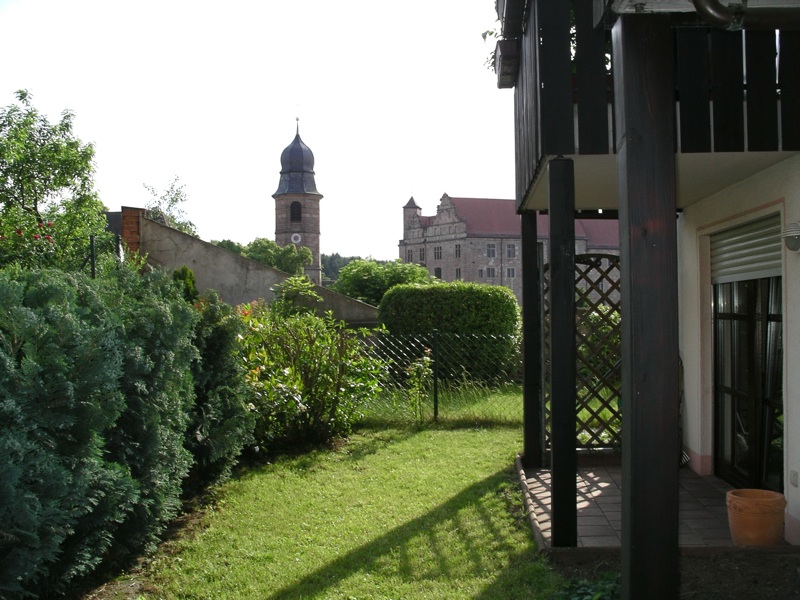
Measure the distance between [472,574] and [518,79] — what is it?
4.63 meters

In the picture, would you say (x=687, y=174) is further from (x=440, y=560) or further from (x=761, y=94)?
(x=440, y=560)

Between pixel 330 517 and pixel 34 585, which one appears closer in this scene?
pixel 34 585

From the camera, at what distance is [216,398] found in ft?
20.1

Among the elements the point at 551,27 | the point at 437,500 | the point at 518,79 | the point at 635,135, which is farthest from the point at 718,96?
the point at 437,500

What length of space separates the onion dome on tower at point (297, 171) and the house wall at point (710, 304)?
71.0 meters

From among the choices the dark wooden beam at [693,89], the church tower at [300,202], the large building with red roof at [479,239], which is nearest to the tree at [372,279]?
the dark wooden beam at [693,89]

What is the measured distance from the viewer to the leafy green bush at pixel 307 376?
819cm

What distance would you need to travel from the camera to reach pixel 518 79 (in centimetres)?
709

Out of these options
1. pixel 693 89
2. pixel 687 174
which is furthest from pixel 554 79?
pixel 687 174

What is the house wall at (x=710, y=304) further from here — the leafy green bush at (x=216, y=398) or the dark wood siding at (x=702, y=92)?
the leafy green bush at (x=216, y=398)

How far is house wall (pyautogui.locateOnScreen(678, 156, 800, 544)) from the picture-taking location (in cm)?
471

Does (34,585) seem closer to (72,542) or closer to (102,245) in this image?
(72,542)

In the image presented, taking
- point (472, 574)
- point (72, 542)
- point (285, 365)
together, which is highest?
point (285, 365)

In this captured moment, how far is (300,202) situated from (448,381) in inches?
2658
